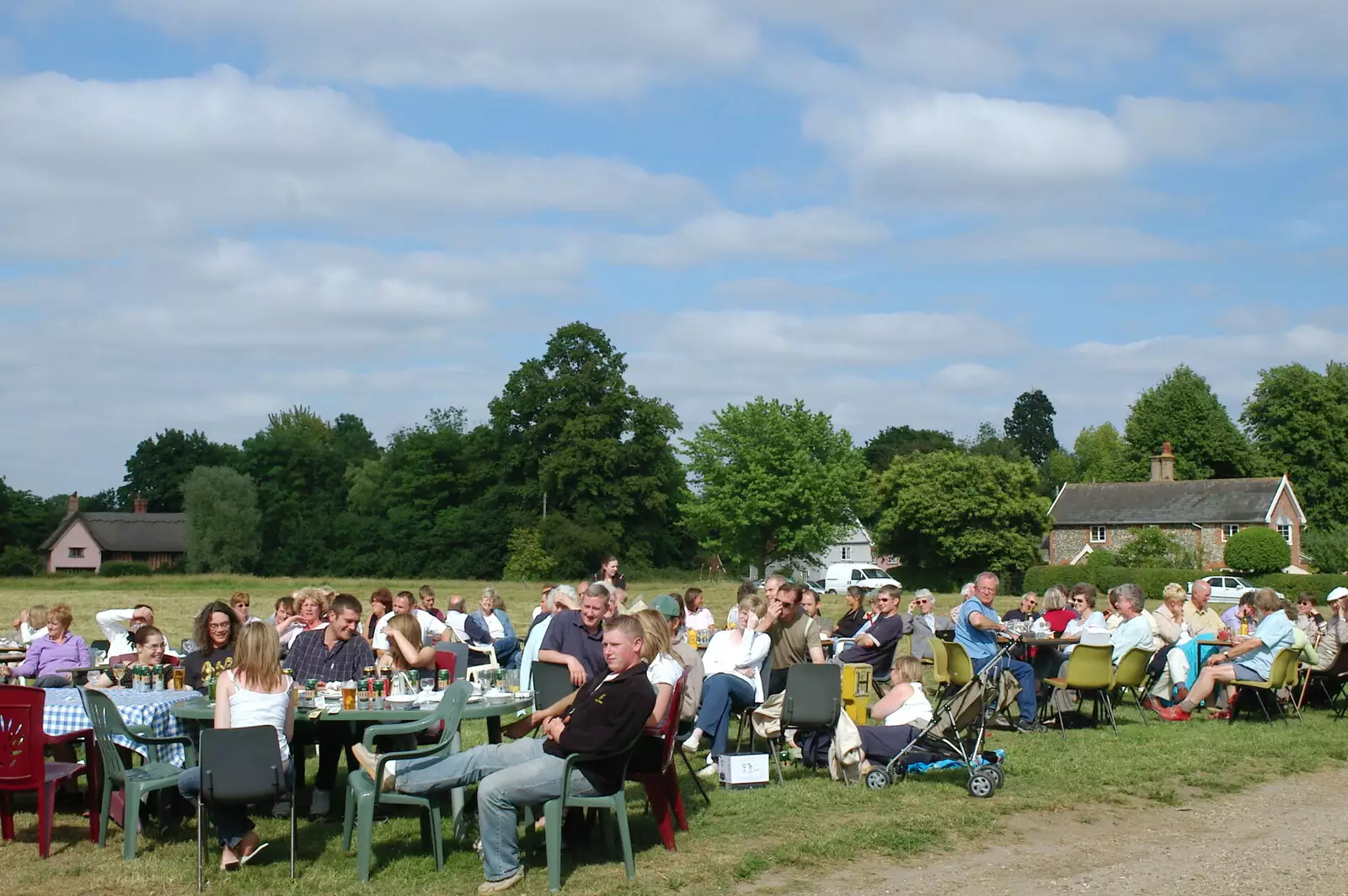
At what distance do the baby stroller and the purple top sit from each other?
269 inches

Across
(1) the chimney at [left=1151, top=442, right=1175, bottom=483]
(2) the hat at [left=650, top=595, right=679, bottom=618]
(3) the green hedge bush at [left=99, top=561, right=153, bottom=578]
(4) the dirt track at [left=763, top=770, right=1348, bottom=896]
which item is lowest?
(3) the green hedge bush at [left=99, top=561, right=153, bottom=578]

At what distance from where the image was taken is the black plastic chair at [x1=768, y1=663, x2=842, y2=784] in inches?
376

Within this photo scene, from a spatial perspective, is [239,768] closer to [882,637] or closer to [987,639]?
[882,637]

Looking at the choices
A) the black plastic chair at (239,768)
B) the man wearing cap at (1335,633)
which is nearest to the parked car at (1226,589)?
the man wearing cap at (1335,633)

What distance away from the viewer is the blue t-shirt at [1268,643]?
42.5ft

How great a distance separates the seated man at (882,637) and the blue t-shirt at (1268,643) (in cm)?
387

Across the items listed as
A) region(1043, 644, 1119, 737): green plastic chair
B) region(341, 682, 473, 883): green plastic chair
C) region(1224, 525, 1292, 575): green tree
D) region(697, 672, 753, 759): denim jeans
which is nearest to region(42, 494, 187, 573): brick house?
region(1224, 525, 1292, 575): green tree

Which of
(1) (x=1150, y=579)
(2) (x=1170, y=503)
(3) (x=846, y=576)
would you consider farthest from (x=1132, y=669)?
(2) (x=1170, y=503)

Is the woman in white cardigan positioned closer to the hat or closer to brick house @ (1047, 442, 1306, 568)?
the hat

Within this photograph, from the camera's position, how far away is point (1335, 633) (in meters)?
13.6

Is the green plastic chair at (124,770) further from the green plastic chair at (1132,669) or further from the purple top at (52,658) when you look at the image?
the green plastic chair at (1132,669)

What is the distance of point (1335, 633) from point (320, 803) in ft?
35.3

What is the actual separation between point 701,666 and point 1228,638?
775 centimetres

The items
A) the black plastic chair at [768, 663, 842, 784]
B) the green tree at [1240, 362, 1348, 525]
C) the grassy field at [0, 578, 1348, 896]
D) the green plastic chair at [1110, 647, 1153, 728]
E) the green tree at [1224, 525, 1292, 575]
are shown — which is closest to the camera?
the grassy field at [0, 578, 1348, 896]
